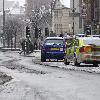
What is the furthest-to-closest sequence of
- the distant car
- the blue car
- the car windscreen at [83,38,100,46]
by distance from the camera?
1. the blue car
2. the car windscreen at [83,38,100,46]
3. the distant car

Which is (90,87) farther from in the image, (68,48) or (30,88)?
(68,48)

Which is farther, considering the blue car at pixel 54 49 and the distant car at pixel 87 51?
the blue car at pixel 54 49

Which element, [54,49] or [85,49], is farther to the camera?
[54,49]

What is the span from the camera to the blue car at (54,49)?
35719 millimetres

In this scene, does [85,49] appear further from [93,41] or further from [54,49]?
[54,49]

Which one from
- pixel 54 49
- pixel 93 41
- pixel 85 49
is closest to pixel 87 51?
pixel 85 49

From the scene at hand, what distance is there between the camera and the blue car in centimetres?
3572

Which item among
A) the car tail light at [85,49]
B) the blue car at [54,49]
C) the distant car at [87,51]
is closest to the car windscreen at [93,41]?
the distant car at [87,51]

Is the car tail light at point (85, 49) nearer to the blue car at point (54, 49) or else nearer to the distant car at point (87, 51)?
the distant car at point (87, 51)

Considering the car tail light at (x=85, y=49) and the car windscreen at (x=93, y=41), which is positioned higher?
the car windscreen at (x=93, y=41)

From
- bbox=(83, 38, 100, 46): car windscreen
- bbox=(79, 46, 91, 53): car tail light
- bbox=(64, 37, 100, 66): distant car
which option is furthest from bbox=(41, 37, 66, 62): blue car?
bbox=(79, 46, 91, 53): car tail light

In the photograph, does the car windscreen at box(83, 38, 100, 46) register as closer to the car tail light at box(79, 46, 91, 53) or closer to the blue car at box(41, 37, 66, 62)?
the car tail light at box(79, 46, 91, 53)

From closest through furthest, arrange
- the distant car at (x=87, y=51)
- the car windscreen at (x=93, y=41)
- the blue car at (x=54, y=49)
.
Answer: the distant car at (x=87, y=51) < the car windscreen at (x=93, y=41) < the blue car at (x=54, y=49)

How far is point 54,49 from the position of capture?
35812 millimetres
